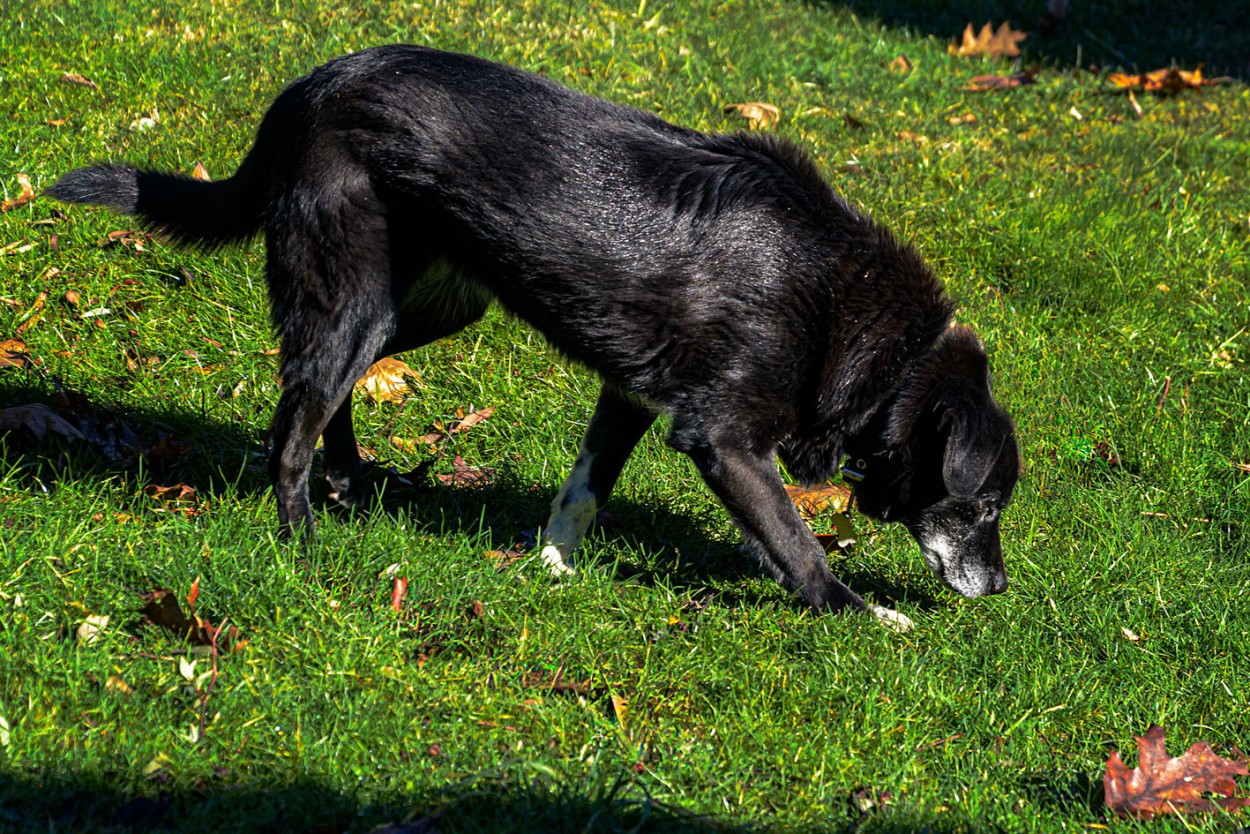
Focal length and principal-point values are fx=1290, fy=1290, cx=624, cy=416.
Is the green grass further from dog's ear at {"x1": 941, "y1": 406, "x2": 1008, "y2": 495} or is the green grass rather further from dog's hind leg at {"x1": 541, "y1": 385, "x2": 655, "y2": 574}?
dog's ear at {"x1": 941, "y1": 406, "x2": 1008, "y2": 495}

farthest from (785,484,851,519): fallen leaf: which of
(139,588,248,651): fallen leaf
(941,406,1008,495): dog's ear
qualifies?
(139,588,248,651): fallen leaf

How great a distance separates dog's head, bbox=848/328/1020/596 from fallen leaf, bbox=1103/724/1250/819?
2.94ft

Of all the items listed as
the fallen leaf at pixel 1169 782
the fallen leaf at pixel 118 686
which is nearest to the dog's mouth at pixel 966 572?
the fallen leaf at pixel 1169 782

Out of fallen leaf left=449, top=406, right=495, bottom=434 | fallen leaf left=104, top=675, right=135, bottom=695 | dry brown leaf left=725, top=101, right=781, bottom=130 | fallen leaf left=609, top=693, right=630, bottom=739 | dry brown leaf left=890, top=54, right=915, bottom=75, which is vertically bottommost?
fallen leaf left=449, top=406, right=495, bottom=434

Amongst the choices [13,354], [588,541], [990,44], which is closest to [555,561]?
[588,541]

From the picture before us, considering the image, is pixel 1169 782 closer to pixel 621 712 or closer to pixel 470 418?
pixel 621 712

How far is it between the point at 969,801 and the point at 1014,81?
6115 mm

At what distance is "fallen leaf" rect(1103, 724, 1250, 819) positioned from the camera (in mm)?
3334

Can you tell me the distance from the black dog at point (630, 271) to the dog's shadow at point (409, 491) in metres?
0.31

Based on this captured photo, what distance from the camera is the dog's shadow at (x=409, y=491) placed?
4242 mm

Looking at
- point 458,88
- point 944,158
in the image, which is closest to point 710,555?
point 458,88

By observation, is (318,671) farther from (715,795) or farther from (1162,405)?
(1162,405)

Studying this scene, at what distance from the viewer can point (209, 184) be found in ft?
14.1

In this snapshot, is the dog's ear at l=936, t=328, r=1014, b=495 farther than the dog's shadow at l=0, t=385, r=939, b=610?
No
